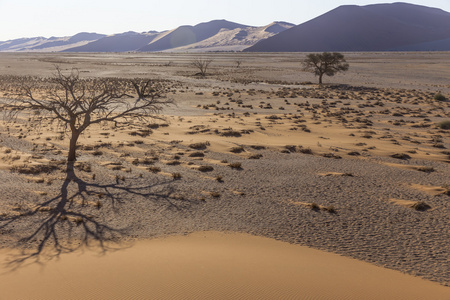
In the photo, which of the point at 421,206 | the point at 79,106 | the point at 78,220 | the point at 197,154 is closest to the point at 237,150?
the point at 197,154

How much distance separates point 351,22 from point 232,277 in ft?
698

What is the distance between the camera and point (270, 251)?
955 cm

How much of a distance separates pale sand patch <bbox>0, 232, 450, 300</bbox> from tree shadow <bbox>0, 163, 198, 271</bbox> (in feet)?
1.80

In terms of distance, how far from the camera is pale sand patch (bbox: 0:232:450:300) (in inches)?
299

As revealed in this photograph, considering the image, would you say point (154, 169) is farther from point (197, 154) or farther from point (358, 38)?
point (358, 38)

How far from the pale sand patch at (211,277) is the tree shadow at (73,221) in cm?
55

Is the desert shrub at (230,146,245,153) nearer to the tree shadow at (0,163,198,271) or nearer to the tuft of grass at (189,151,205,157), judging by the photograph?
the tuft of grass at (189,151,205,157)

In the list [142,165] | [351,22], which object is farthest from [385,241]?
[351,22]

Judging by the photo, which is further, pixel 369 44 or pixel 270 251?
pixel 369 44

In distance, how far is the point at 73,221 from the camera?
1079 centimetres

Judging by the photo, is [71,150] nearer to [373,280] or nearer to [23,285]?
[23,285]

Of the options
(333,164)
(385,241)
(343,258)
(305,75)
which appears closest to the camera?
(343,258)

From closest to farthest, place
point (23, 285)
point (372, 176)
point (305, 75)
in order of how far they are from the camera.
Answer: point (23, 285) → point (372, 176) → point (305, 75)

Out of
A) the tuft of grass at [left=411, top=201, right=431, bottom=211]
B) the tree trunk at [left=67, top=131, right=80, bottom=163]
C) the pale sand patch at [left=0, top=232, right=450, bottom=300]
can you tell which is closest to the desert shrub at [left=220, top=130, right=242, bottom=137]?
the tree trunk at [left=67, top=131, right=80, bottom=163]
